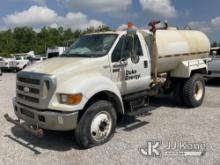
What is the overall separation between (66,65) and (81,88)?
684 millimetres

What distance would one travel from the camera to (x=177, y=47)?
27.0 ft

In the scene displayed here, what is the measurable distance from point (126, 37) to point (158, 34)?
136 centimetres

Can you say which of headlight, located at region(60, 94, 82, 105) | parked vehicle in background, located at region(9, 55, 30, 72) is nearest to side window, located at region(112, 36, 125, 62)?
headlight, located at region(60, 94, 82, 105)

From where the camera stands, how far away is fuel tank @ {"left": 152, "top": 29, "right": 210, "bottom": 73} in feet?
25.4

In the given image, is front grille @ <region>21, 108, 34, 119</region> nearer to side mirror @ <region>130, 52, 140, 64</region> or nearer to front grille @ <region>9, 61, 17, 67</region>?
side mirror @ <region>130, 52, 140, 64</region>

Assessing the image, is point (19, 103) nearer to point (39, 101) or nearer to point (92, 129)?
point (39, 101)

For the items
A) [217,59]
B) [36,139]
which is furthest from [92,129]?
[217,59]

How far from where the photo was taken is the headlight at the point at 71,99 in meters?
5.17

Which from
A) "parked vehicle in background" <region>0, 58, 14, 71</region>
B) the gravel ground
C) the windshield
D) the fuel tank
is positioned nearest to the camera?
the gravel ground

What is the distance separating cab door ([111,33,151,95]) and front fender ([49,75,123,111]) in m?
0.66

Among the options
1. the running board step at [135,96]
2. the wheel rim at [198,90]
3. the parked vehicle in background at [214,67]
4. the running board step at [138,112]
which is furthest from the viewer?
the parked vehicle in background at [214,67]

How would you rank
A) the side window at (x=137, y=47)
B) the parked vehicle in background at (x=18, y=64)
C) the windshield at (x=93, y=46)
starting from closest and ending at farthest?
the windshield at (x=93, y=46) < the side window at (x=137, y=47) < the parked vehicle in background at (x=18, y=64)

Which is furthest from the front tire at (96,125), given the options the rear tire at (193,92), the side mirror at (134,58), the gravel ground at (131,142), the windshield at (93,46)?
the rear tire at (193,92)

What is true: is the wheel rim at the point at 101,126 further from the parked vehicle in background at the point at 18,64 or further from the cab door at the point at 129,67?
the parked vehicle in background at the point at 18,64
